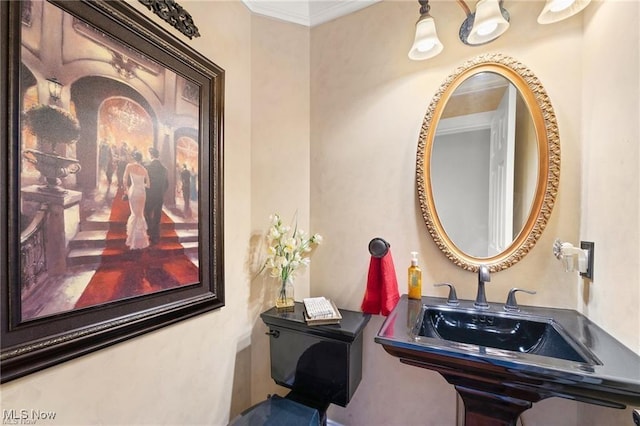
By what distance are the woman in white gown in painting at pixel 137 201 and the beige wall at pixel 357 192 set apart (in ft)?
1.26

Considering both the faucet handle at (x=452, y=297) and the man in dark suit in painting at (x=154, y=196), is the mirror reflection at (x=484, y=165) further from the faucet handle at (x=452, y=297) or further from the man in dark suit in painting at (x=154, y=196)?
the man in dark suit in painting at (x=154, y=196)

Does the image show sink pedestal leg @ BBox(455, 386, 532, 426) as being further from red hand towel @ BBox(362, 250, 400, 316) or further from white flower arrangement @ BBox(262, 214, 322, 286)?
white flower arrangement @ BBox(262, 214, 322, 286)

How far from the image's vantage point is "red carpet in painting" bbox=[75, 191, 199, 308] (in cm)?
88

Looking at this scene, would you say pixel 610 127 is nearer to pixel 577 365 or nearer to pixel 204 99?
pixel 577 365

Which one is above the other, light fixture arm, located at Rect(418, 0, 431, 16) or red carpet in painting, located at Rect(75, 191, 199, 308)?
light fixture arm, located at Rect(418, 0, 431, 16)

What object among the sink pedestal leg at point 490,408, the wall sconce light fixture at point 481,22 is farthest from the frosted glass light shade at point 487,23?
the sink pedestal leg at point 490,408

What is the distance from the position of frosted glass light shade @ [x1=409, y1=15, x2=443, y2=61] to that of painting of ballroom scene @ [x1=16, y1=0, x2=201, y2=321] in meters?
1.10

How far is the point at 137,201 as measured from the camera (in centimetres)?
98

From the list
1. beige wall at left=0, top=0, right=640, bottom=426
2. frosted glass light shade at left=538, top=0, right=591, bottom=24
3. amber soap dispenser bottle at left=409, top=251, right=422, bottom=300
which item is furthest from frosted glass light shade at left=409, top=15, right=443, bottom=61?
amber soap dispenser bottle at left=409, top=251, right=422, bottom=300

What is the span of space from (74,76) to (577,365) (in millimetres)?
1716

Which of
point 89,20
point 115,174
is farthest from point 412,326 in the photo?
point 89,20

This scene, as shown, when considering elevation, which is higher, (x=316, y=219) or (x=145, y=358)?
(x=316, y=219)

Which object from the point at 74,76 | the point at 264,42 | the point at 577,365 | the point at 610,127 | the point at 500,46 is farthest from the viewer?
the point at 264,42

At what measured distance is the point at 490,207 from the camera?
1.24 m
